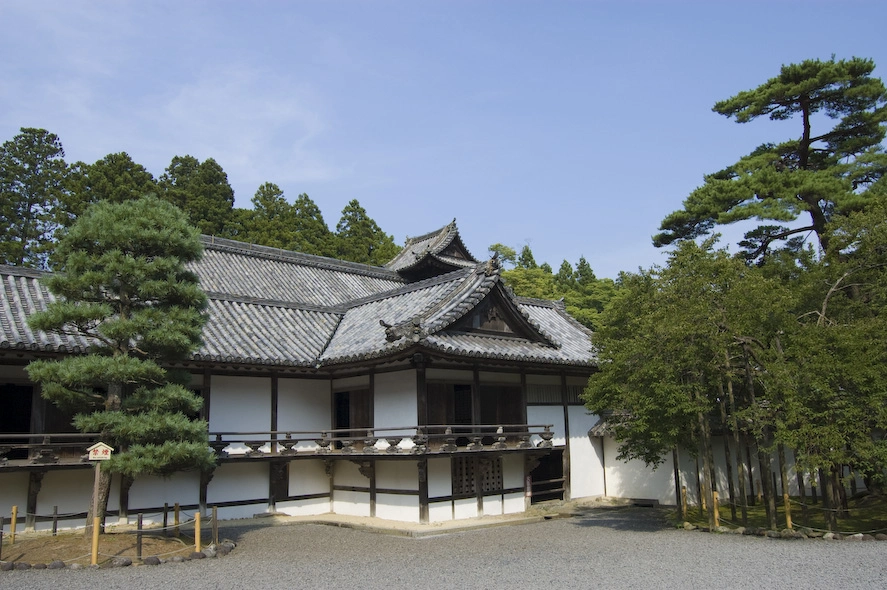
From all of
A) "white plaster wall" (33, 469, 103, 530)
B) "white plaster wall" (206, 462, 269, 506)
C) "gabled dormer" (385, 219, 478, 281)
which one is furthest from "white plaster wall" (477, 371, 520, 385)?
"gabled dormer" (385, 219, 478, 281)

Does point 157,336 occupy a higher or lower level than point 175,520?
higher

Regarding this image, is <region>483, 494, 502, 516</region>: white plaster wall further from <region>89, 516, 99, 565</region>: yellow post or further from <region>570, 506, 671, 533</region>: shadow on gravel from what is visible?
<region>89, 516, 99, 565</region>: yellow post

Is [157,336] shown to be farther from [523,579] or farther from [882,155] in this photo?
[882,155]

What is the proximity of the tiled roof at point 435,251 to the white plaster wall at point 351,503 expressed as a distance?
18.1 meters

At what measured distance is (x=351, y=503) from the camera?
20.0m

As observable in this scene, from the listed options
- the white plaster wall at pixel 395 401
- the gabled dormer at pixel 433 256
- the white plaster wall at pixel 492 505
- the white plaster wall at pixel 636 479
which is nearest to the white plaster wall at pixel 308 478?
the white plaster wall at pixel 395 401

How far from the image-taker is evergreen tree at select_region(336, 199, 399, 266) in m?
54.9

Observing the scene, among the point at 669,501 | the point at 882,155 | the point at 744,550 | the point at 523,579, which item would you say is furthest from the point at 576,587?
the point at 882,155

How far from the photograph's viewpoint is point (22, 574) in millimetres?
11875

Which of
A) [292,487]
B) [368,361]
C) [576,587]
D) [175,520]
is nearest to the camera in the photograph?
[576,587]

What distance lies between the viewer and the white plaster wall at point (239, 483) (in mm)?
18625

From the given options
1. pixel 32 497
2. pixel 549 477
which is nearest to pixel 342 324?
pixel 549 477

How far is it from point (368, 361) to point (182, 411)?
5.46 metres

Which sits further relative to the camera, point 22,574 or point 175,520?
point 175,520
